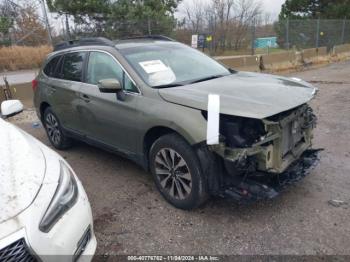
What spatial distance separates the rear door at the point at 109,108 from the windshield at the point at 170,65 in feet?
0.66

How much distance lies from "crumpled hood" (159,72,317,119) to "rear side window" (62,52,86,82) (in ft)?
5.36

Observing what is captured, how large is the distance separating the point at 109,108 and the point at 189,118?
127cm

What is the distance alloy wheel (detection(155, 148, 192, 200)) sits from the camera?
3.34 metres

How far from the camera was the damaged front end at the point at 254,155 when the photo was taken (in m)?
3.00

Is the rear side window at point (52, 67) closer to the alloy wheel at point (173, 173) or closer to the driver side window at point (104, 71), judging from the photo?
the driver side window at point (104, 71)

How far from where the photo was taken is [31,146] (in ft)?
8.76

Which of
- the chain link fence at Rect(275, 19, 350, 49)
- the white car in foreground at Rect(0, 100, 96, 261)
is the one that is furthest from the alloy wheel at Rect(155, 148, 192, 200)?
the chain link fence at Rect(275, 19, 350, 49)

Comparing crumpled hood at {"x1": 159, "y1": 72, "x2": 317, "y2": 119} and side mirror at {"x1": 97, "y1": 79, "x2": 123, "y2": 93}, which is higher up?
side mirror at {"x1": 97, "y1": 79, "x2": 123, "y2": 93}

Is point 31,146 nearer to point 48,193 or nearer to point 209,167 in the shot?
point 48,193

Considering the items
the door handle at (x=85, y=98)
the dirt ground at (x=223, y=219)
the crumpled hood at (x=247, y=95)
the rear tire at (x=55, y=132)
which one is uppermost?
the crumpled hood at (x=247, y=95)

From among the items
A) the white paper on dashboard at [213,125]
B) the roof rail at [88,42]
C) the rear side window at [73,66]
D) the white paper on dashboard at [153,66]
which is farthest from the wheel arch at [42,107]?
the white paper on dashboard at [213,125]

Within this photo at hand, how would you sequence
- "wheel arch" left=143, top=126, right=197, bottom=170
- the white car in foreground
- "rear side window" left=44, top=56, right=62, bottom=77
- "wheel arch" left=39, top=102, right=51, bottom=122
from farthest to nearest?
"wheel arch" left=39, top=102, right=51, bottom=122 < "rear side window" left=44, top=56, right=62, bottom=77 < "wheel arch" left=143, top=126, right=197, bottom=170 < the white car in foreground

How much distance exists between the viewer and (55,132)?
18.1ft

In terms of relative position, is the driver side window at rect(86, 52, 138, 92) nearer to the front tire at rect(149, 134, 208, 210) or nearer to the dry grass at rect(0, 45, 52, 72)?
the front tire at rect(149, 134, 208, 210)
